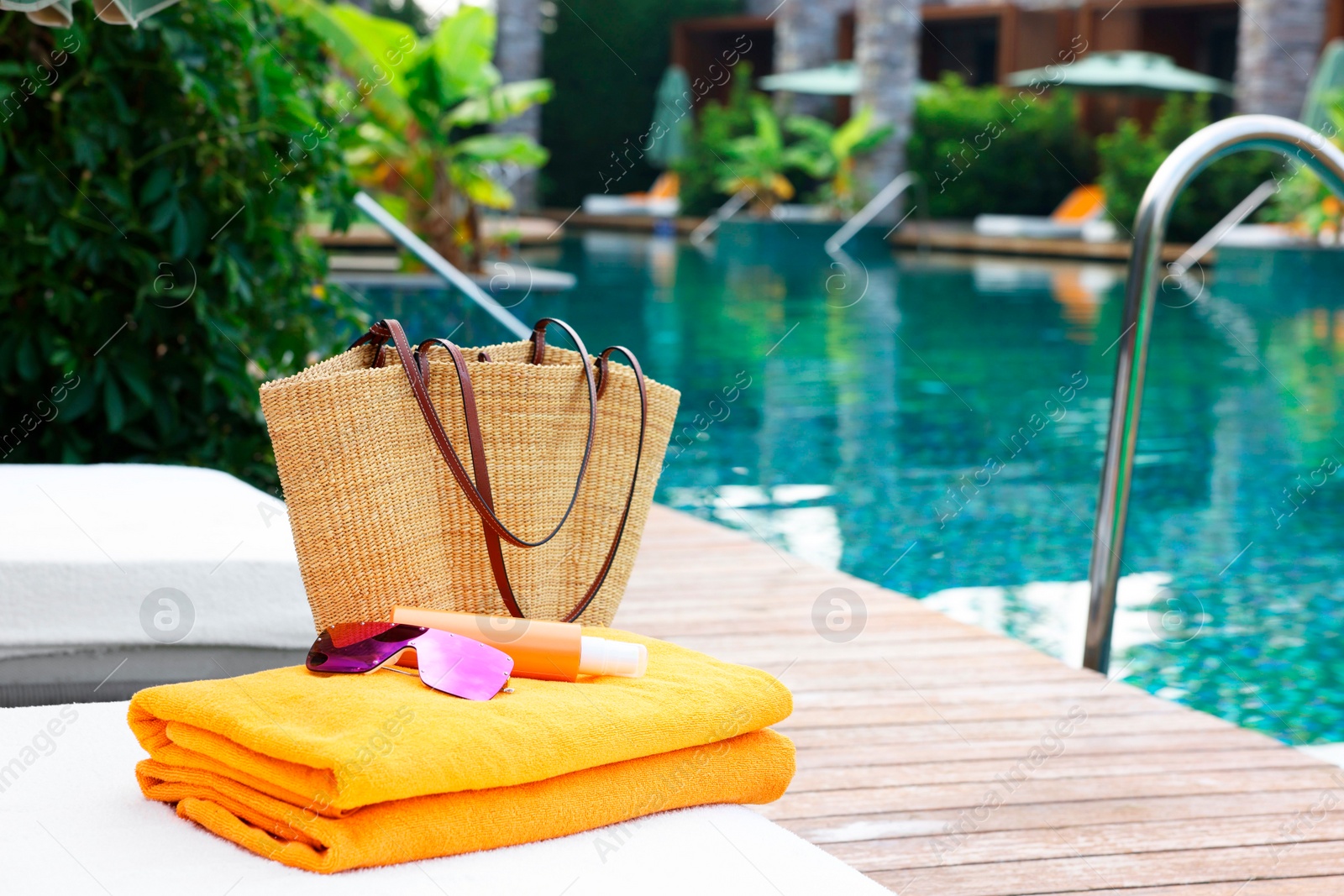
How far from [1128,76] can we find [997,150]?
1886 millimetres

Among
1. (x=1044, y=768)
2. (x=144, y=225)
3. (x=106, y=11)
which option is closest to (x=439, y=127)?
(x=144, y=225)

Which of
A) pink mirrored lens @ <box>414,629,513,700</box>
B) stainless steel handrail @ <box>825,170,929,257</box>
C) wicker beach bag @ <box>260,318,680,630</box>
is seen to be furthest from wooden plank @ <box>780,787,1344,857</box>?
stainless steel handrail @ <box>825,170,929,257</box>

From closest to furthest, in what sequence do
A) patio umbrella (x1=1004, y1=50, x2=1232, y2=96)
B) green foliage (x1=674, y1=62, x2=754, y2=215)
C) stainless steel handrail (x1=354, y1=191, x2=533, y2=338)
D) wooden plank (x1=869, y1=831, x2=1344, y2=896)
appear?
wooden plank (x1=869, y1=831, x2=1344, y2=896), stainless steel handrail (x1=354, y1=191, x2=533, y2=338), patio umbrella (x1=1004, y1=50, x2=1232, y2=96), green foliage (x1=674, y1=62, x2=754, y2=215)

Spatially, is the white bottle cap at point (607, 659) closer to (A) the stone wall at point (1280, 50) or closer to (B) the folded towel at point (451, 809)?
(B) the folded towel at point (451, 809)

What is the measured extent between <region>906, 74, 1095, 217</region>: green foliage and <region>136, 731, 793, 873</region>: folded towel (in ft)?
53.2

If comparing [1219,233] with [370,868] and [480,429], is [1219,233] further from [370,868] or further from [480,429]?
[370,868]

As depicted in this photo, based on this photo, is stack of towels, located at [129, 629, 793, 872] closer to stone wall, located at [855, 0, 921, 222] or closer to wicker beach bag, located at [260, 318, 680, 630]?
wicker beach bag, located at [260, 318, 680, 630]

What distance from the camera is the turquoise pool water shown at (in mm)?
3703

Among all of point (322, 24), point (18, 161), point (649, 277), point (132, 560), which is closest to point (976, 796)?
point (132, 560)

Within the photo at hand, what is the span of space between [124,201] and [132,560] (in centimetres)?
125

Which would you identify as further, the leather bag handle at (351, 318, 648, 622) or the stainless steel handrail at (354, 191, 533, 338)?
the stainless steel handrail at (354, 191, 533, 338)

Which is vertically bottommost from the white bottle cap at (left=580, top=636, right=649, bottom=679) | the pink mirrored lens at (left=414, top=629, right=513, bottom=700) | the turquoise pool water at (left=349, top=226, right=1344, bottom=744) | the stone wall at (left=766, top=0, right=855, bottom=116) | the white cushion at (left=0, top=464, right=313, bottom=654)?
the turquoise pool water at (left=349, top=226, right=1344, bottom=744)

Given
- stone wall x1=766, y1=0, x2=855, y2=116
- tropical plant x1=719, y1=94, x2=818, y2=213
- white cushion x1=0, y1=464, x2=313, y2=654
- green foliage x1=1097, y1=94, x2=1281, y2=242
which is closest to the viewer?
white cushion x1=0, y1=464, x2=313, y2=654

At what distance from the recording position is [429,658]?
3.97 ft
